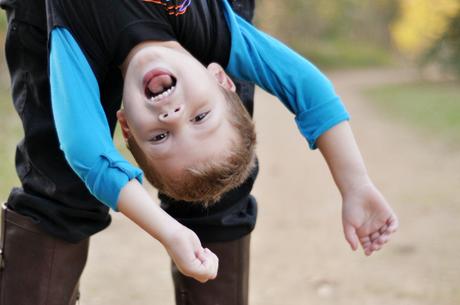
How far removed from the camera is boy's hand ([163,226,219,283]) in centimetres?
136

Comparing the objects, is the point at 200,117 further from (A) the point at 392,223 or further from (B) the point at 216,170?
(A) the point at 392,223

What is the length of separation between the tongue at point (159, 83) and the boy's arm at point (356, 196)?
354mm

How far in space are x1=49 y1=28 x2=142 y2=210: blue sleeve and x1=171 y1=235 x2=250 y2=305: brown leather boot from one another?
2.01ft

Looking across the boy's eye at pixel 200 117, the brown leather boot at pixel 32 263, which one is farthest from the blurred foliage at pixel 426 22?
the boy's eye at pixel 200 117

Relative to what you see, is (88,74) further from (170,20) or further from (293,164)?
(293,164)

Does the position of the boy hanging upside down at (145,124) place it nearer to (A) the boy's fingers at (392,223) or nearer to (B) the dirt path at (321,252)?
(A) the boy's fingers at (392,223)

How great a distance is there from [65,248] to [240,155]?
0.51 meters

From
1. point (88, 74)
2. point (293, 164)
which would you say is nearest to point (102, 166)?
point (88, 74)

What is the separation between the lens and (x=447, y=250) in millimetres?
3533

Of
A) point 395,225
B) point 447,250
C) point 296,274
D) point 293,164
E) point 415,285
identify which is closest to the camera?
point 395,225

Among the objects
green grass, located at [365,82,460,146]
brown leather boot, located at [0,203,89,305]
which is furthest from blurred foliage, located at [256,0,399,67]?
brown leather boot, located at [0,203,89,305]

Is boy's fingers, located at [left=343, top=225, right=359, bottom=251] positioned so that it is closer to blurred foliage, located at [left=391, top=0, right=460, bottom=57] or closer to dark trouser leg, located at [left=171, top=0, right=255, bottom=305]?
dark trouser leg, located at [left=171, top=0, right=255, bottom=305]

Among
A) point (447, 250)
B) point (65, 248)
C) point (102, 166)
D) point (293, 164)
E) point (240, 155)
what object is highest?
point (102, 166)

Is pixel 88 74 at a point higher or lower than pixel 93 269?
higher
